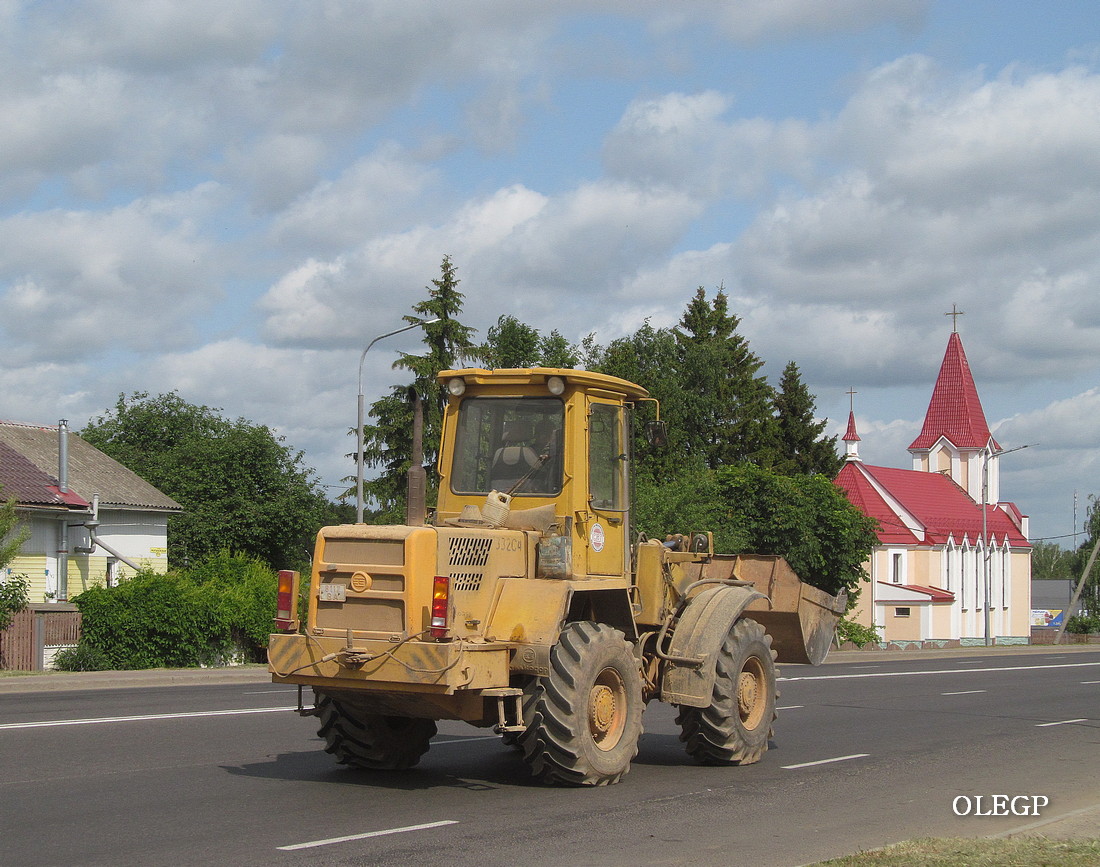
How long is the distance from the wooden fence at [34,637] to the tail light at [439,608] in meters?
21.1

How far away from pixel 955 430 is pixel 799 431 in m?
14.1

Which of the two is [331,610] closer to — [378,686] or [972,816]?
[378,686]

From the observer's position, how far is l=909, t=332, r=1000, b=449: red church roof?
3349 inches

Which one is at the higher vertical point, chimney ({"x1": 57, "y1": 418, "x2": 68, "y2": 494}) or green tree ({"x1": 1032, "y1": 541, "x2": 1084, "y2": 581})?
chimney ({"x1": 57, "y1": 418, "x2": 68, "y2": 494})

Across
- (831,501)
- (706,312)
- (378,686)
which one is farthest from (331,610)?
(706,312)

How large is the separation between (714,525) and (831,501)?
6.02 metres

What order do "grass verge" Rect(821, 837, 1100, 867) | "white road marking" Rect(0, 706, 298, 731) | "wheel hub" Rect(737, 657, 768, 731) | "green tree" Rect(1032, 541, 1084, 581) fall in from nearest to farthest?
1. "grass verge" Rect(821, 837, 1100, 867)
2. "wheel hub" Rect(737, 657, 768, 731)
3. "white road marking" Rect(0, 706, 298, 731)
4. "green tree" Rect(1032, 541, 1084, 581)

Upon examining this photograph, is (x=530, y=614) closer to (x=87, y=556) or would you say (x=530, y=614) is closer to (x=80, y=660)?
(x=80, y=660)

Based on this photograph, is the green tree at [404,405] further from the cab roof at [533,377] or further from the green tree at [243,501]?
the cab roof at [533,377]

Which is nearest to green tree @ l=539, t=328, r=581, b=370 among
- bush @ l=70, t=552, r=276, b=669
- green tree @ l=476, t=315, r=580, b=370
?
green tree @ l=476, t=315, r=580, b=370

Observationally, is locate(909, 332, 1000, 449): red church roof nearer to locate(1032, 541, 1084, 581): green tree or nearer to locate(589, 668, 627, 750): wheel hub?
locate(589, 668, 627, 750): wheel hub

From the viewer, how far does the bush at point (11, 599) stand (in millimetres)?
27594

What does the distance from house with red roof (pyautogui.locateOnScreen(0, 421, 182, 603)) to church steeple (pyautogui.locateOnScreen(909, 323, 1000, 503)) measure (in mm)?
58263

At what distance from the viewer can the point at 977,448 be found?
84.6 m
